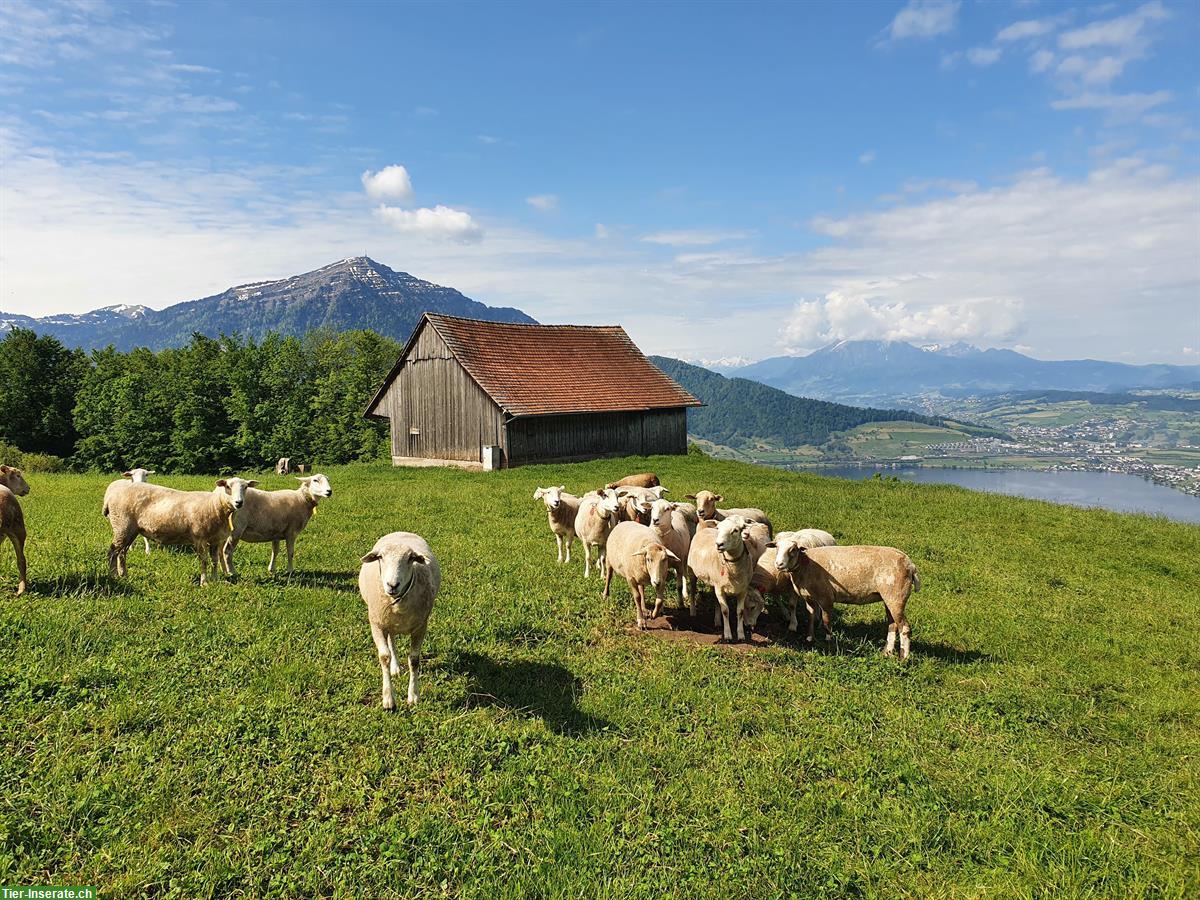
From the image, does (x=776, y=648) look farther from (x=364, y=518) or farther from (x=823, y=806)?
(x=364, y=518)

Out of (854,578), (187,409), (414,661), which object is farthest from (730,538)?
(187,409)

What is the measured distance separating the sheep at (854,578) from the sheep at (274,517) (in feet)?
29.0

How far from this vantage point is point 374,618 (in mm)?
6609

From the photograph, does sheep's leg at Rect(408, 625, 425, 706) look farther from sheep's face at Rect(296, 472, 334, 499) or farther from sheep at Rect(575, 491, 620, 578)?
sheep's face at Rect(296, 472, 334, 499)

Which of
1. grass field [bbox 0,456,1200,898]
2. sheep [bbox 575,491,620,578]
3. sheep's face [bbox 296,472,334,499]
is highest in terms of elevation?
sheep's face [bbox 296,472,334,499]

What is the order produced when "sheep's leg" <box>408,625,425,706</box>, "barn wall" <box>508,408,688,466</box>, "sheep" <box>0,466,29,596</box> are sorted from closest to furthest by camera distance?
"sheep's leg" <box>408,625,425,706</box> < "sheep" <box>0,466,29,596</box> < "barn wall" <box>508,408,688,466</box>

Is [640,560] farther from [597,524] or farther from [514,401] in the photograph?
[514,401]

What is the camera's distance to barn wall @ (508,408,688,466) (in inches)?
1292

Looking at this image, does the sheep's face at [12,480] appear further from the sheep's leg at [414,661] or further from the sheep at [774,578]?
the sheep at [774,578]

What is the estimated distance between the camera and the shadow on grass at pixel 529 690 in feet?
21.5

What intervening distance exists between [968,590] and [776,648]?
A: 629 cm

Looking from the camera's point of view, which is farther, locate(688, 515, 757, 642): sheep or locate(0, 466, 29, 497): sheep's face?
locate(0, 466, 29, 497): sheep's face

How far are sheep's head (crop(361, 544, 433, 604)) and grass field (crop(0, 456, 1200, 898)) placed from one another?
1.41 metres

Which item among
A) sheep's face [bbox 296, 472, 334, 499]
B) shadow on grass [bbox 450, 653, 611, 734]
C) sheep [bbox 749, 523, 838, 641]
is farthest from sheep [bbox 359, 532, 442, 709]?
sheep [bbox 749, 523, 838, 641]
